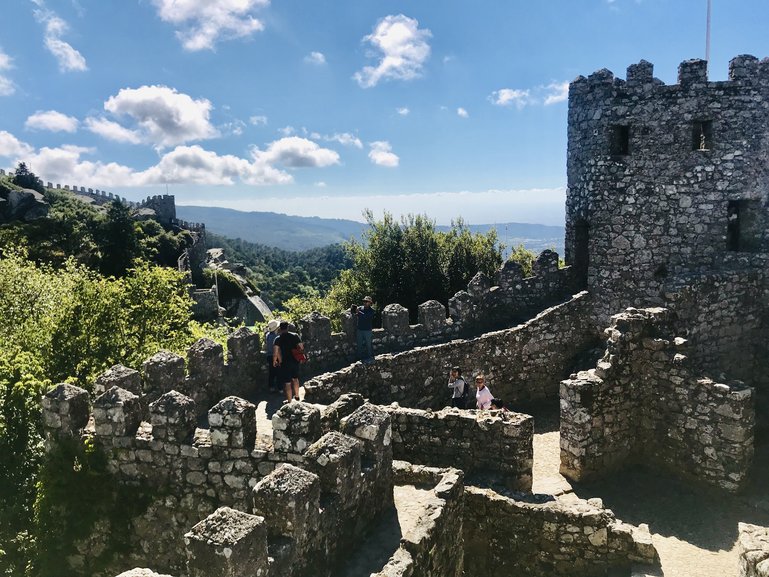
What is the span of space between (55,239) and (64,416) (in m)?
46.3

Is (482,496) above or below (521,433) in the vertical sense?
below

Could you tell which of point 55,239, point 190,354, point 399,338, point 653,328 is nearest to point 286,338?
point 190,354

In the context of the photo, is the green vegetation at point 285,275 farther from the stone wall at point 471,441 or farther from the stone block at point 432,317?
the stone wall at point 471,441

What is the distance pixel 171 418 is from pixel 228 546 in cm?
341

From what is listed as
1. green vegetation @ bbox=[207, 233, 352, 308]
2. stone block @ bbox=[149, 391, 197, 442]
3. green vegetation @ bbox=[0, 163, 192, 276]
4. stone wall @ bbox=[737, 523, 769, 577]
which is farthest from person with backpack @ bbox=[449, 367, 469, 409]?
green vegetation @ bbox=[207, 233, 352, 308]

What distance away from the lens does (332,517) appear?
248 inches

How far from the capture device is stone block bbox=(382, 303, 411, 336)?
14.0 meters

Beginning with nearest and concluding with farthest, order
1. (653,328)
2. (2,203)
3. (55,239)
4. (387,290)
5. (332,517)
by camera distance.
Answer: (332,517) → (653,328) → (387,290) → (55,239) → (2,203)

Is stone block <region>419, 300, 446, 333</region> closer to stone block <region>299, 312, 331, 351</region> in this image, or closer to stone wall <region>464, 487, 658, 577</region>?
stone block <region>299, 312, 331, 351</region>

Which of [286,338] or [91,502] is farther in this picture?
[286,338]

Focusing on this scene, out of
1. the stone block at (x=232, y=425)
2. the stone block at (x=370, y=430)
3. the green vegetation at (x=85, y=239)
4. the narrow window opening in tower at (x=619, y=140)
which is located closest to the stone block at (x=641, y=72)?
the narrow window opening in tower at (x=619, y=140)

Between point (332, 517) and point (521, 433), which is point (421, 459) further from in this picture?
point (332, 517)

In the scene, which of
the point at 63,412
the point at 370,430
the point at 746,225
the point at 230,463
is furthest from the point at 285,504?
the point at 746,225

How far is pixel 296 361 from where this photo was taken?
1168 centimetres
